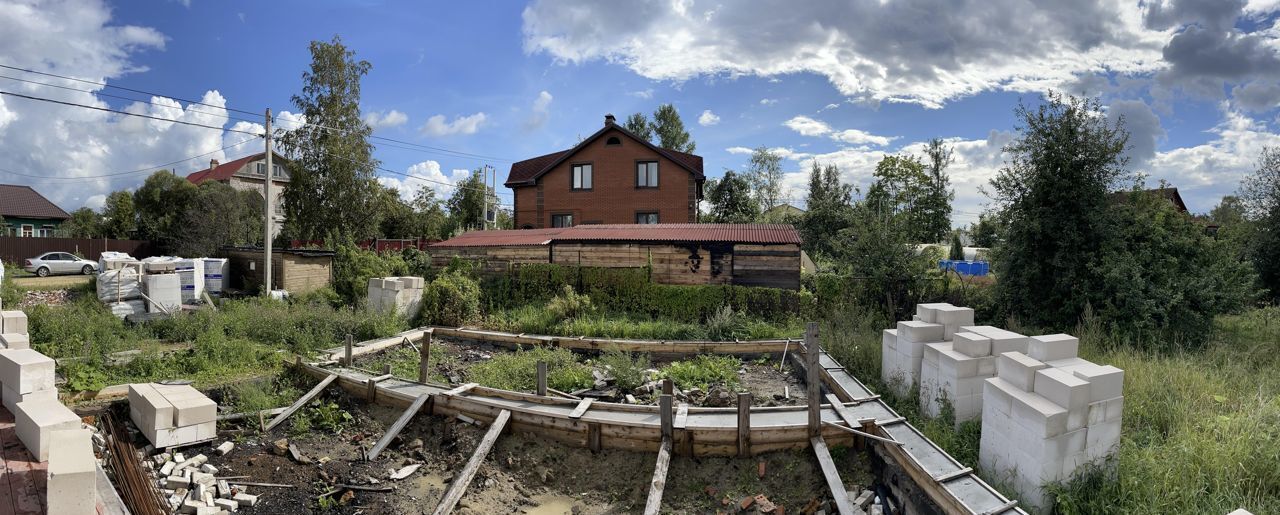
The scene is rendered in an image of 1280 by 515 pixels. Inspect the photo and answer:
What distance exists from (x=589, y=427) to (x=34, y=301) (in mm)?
17977

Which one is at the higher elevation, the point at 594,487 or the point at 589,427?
the point at 589,427

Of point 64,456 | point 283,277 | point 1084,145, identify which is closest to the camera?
point 64,456

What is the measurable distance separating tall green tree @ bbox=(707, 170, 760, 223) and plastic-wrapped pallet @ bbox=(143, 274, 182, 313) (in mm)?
27462

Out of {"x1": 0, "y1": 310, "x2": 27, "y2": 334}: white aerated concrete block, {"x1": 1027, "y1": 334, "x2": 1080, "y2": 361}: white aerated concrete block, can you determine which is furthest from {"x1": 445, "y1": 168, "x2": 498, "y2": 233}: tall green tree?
{"x1": 1027, "y1": 334, "x2": 1080, "y2": 361}: white aerated concrete block

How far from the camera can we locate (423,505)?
19.7 ft

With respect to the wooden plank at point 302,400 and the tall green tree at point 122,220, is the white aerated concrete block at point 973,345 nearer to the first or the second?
the wooden plank at point 302,400

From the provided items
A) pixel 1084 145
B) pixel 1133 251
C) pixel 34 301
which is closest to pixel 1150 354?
pixel 1133 251

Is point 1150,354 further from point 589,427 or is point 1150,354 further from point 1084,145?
point 589,427

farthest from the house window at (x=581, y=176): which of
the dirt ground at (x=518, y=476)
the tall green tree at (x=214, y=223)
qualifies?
the dirt ground at (x=518, y=476)

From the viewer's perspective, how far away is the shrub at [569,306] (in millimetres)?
13211

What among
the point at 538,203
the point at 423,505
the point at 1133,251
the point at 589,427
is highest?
the point at 538,203

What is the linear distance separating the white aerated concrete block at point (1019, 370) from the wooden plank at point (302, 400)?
29.0 ft

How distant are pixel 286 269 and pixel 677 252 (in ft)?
39.3

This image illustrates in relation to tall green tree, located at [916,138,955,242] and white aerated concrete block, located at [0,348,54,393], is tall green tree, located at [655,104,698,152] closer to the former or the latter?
tall green tree, located at [916,138,955,242]
